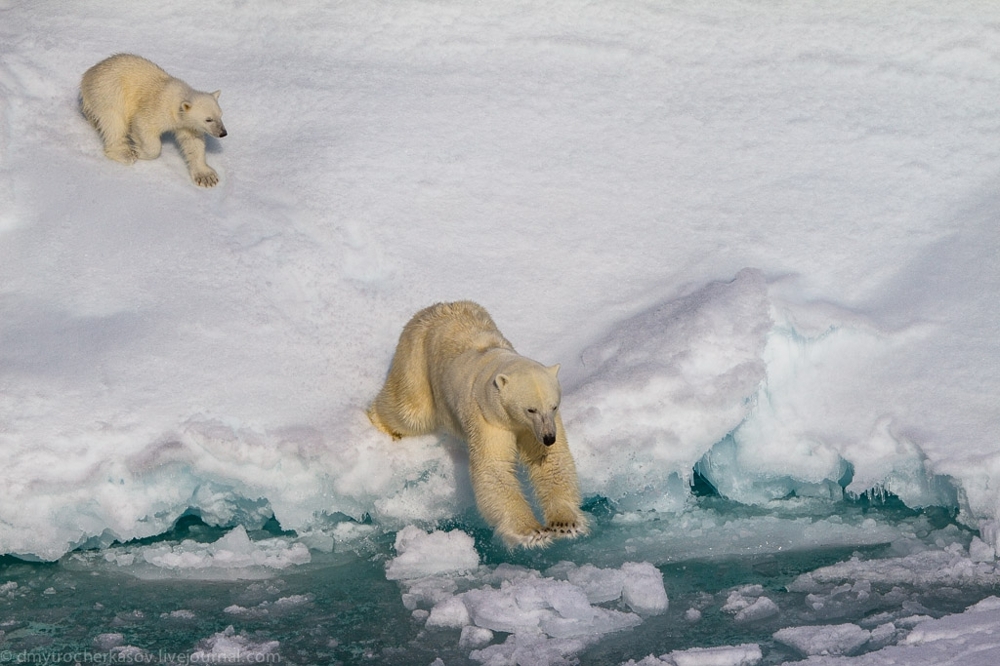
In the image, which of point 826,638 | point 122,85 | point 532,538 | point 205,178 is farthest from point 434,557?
point 122,85

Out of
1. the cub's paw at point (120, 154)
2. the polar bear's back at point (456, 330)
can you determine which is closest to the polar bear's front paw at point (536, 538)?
the polar bear's back at point (456, 330)

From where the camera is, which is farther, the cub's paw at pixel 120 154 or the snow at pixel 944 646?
the cub's paw at pixel 120 154

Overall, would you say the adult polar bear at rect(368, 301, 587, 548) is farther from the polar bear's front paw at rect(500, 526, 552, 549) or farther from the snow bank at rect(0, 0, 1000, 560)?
the snow bank at rect(0, 0, 1000, 560)

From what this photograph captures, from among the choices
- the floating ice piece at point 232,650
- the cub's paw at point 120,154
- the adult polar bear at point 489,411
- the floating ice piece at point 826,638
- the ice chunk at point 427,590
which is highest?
the cub's paw at point 120,154

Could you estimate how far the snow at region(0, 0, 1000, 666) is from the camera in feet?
14.0

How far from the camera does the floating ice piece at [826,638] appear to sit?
11.5ft

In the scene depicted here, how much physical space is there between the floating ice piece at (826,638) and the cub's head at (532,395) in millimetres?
952

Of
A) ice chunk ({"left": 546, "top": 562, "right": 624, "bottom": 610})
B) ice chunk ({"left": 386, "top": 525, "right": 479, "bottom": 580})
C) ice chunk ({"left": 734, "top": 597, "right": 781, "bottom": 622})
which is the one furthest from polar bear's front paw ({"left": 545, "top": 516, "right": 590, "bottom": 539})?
ice chunk ({"left": 734, "top": 597, "right": 781, "bottom": 622})

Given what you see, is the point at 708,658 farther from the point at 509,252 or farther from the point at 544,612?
the point at 509,252

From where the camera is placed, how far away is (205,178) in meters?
6.01

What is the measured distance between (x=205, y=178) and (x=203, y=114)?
324 mm

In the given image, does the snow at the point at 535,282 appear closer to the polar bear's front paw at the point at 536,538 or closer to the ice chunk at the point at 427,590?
the ice chunk at the point at 427,590

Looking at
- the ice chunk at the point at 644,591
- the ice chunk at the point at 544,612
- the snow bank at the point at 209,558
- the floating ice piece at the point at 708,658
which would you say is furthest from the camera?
the snow bank at the point at 209,558

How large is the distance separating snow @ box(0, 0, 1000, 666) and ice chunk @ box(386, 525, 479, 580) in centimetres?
1
